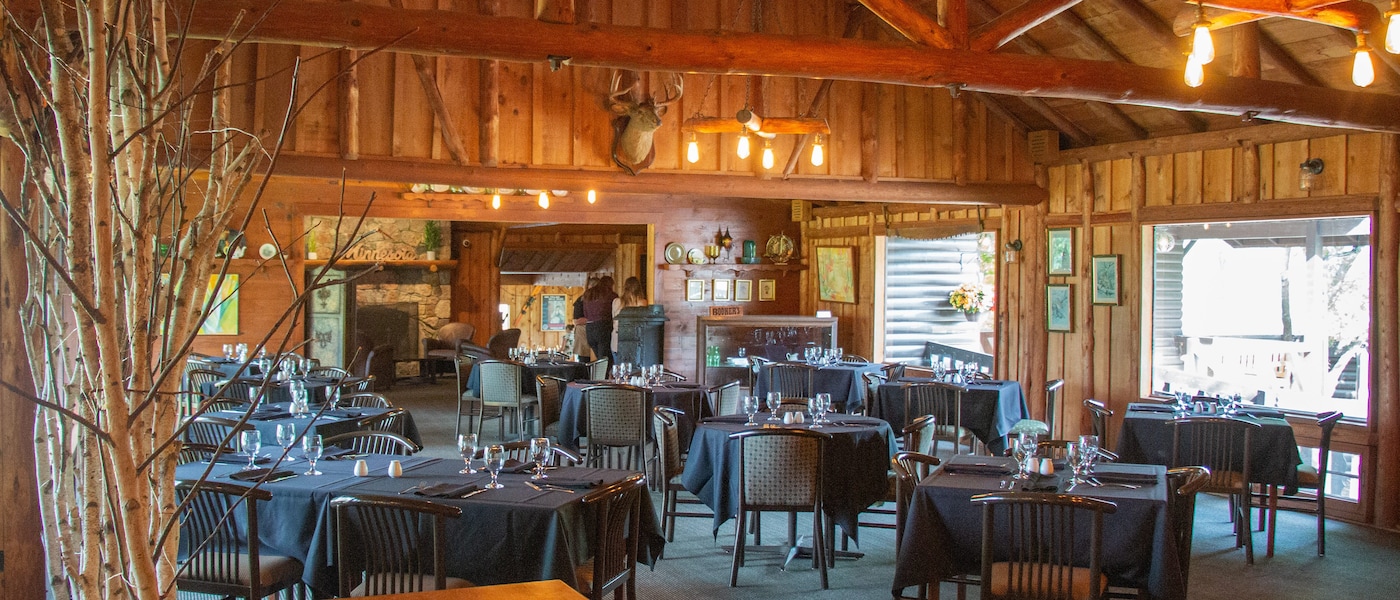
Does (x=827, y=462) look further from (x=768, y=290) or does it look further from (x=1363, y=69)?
(x=768, y=290)

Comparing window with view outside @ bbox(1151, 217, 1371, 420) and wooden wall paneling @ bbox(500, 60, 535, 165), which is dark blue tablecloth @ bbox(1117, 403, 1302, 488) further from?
wooden wall paneling @ bbox(500, 60, 535, 165)

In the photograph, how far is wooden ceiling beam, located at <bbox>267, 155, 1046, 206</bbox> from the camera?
9.43 metres

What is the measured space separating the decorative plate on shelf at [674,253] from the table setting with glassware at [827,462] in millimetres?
7099

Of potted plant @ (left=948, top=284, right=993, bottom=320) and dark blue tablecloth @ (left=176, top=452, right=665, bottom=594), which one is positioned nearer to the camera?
dark blue tablecloth @ (left=176, top=452, right=665, bottom=594)

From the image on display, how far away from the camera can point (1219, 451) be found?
6.86 metres

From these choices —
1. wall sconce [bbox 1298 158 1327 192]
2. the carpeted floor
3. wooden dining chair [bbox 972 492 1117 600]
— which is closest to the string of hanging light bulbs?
wooden dining chair [bbox 972 492 1117 600]

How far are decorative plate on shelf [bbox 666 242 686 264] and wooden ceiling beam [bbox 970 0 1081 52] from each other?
7.58m

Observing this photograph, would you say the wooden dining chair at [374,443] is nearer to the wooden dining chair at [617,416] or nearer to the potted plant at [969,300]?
the wooden dining chair at [617,416]

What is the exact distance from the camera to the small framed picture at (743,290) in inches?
563

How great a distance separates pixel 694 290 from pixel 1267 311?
6.93 meters

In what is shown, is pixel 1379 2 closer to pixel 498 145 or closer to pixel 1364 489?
pixel 1364 489

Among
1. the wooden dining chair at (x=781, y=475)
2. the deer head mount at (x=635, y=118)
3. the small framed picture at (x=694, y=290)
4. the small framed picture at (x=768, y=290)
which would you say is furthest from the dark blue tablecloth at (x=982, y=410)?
the small framed picture at (x=768, y=290)

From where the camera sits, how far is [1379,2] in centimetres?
677

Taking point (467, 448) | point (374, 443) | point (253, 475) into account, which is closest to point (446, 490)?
point (467, 448)
